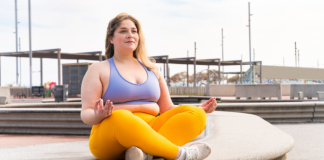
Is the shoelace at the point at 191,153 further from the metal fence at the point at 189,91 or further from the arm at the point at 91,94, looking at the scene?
the metal fence at the point at 189,91

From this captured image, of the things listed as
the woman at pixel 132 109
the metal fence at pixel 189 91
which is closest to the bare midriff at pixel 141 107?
the woman at pixel 132 109

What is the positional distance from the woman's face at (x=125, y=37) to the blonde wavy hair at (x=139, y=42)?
4 centimetres

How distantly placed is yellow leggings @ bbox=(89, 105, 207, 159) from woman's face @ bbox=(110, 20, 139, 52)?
565mm

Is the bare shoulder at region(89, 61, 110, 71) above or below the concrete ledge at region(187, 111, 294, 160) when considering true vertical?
above

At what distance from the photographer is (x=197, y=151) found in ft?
7.80

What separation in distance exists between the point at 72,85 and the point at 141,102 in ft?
84.9

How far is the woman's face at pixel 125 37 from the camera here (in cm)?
271

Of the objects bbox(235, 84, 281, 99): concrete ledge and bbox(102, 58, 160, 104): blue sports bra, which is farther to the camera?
bbox(235, 84, 281, 99): concrete ledge

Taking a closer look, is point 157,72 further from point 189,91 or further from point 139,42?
point 189,91

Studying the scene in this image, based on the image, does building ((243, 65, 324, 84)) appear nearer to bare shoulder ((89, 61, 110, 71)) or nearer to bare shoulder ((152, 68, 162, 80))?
bare shoulder ((152, 68, 162, 80))

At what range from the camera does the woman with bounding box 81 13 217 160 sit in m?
2.25

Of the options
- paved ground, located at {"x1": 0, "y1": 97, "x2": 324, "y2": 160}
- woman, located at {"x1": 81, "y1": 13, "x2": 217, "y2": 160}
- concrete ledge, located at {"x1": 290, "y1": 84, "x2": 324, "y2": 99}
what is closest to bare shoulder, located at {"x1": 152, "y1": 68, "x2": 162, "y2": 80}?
woman, located at {"x1": 81, "y1": 13, "x2": 217, "y2": 160}

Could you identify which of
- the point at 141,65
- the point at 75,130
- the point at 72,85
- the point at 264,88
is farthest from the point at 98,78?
the point at 72,85

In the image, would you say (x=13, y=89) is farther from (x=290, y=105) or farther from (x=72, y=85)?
(x=290, y=105)
